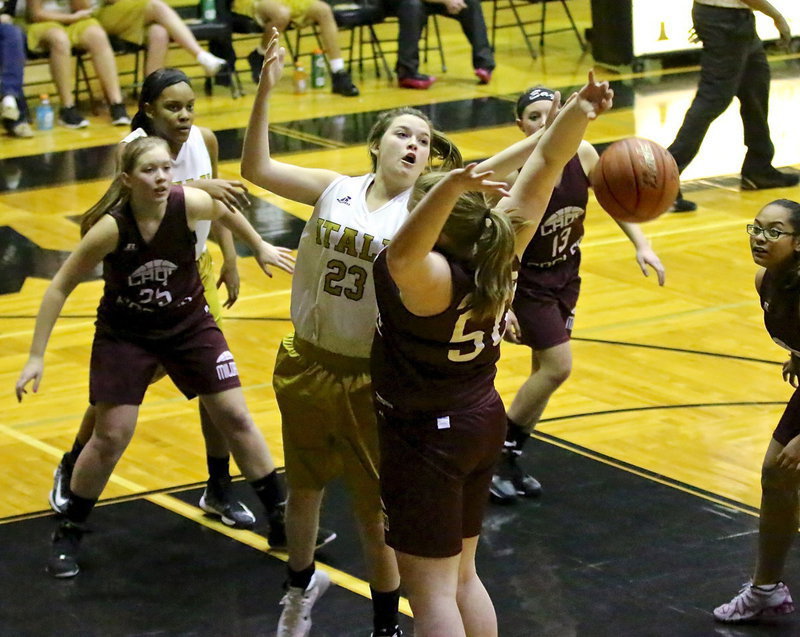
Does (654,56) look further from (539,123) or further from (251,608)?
(251,608)

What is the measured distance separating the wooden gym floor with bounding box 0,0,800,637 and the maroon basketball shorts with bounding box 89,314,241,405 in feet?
2.09

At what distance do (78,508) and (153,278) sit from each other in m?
0.85

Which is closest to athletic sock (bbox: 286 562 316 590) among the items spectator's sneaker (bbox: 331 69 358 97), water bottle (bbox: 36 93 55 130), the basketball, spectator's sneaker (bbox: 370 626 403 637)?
spectator's sneaker (bbox: 370 626 403 637)

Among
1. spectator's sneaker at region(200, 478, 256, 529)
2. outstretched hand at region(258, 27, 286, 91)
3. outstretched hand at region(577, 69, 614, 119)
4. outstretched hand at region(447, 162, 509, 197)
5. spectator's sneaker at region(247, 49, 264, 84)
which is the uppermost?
outstretched hand at region(258, 27, 286, 91)

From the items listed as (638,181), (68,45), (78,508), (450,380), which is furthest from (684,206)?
(450,380)

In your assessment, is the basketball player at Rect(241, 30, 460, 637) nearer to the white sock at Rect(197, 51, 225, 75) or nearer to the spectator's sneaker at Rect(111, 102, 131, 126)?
the spectator's sneaker at Rect(111, 102, 131, 126)

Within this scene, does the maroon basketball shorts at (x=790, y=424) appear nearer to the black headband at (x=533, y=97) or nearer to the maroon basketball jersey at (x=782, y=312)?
the maroon basketball jersey at (x=782, y=312)

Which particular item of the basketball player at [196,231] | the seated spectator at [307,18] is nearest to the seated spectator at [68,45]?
the seated spectator at [307,18]

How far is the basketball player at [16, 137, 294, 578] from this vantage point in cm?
485

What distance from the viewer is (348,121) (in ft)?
41.7

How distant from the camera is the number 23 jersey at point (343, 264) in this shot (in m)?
4.17

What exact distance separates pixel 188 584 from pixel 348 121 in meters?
8.18

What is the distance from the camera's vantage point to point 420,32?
14.2 m

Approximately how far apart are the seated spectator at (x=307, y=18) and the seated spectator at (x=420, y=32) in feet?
1.87
